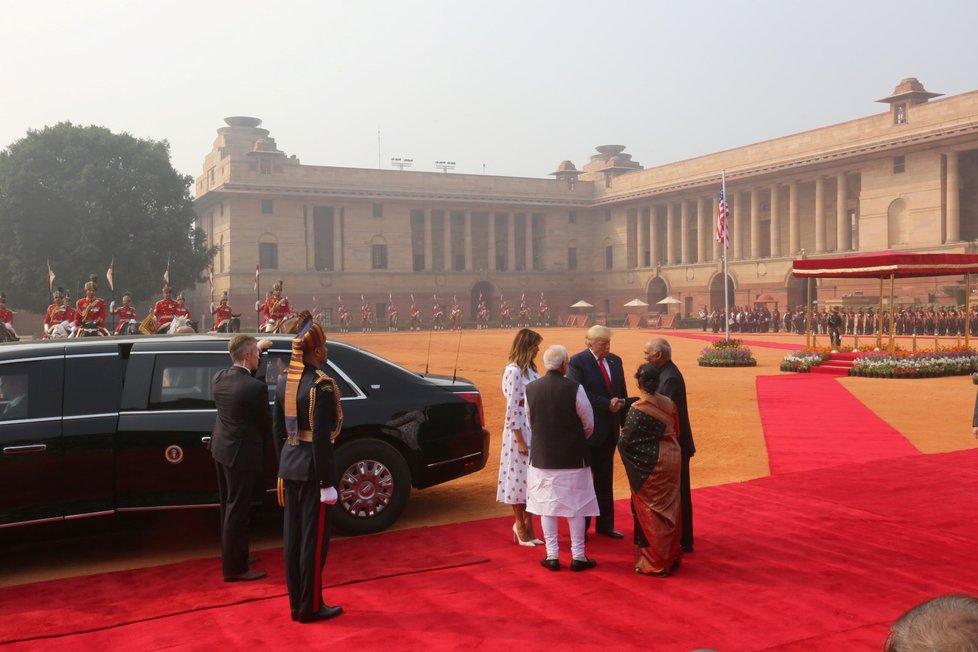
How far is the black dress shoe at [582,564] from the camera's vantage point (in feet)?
21.0

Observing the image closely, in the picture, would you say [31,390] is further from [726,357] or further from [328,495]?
[726,357]

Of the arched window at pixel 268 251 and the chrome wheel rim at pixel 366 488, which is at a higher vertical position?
the arched window at pixel 268 251

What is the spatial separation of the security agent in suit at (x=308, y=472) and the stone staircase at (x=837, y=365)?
20.2 metres

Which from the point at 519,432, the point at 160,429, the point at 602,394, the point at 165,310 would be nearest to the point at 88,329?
the point at 165,310

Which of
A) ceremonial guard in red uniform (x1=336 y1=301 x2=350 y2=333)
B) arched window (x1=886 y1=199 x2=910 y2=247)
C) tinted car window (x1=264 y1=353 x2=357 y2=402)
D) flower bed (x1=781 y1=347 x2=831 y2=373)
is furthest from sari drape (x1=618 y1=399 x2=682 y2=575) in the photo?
ceremonial guard in red uniform (x1=336 y1=301 x2=350 y2=333)

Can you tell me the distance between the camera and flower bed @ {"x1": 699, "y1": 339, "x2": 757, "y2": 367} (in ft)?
84.4

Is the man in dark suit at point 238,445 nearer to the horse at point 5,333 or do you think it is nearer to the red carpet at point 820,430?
the red carpet at point 820,430

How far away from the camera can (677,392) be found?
690 centimetres

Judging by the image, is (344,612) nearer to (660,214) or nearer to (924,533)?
(924,533)

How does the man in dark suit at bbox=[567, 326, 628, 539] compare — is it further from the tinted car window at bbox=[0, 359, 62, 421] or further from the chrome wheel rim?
the tinted car window at bbox=[0, 359, 62, 421]

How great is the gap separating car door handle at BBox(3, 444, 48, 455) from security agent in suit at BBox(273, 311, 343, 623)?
7.10 ft

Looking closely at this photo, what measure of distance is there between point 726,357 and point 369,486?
2002cm

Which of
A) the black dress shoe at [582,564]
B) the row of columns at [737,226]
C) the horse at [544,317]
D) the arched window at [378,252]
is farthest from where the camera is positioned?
the arched window at [378,252]

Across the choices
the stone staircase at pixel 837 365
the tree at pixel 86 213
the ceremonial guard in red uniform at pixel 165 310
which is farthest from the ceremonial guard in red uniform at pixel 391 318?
the stone staircase at pixel 837 365
